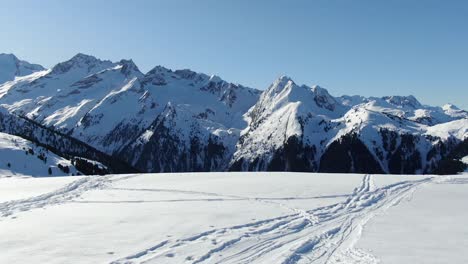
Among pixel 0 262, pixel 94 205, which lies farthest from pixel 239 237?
pixel 94 205

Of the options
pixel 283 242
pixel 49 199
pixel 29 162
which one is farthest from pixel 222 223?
pixel 29 162

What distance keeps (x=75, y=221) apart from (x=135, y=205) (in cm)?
614

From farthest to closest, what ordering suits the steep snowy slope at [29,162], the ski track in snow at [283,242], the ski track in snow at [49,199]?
the steep snowy slope at [29,162] → the ski track in snow at [49,199] → the ski track in snow at [283,242]

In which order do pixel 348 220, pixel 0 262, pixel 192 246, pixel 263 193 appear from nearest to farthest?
1. pixel 0 262
2. pixel 192 246
3. pixel 348 220
4. pixel 263 193

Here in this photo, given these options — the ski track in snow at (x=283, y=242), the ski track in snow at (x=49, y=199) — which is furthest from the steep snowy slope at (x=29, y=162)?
the ski track in snow at (x=283, y=242)

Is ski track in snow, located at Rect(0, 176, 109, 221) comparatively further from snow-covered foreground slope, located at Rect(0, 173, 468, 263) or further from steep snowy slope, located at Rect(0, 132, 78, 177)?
steep snowy slope, located at Rect(0, 132, 78, 177)

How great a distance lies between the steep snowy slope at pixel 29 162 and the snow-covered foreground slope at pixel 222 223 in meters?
91.8

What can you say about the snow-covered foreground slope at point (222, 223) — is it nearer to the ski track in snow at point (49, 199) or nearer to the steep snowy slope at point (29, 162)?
the ski track in snow at point (49, 199)

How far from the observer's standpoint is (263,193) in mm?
36094

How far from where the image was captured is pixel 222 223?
23344 mm

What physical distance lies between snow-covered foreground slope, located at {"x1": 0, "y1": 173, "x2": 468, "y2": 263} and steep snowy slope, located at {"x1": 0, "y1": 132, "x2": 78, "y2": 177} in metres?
91.8

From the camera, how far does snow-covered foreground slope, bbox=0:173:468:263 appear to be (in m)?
17.5

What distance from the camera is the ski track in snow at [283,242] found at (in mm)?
16891

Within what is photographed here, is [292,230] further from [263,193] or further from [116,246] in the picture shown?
[263,193]
